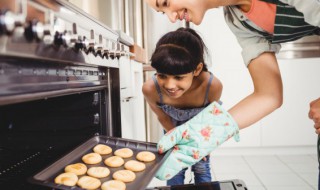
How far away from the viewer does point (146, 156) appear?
978 mm

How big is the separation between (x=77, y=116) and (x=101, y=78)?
0.54 ft

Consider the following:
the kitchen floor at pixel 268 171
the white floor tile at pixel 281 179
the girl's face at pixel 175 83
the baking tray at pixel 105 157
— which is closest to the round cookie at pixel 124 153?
the baking tray at pixel 105 157

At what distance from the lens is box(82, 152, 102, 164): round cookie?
3.06 feet

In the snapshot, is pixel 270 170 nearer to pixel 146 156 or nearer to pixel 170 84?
pixel 170 84

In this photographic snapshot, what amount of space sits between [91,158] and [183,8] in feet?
1.96

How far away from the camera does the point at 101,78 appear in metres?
1.11

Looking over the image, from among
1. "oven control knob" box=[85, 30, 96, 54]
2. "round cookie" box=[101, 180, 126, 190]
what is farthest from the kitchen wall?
"round cookie" box=[101, 180, 126, 190]

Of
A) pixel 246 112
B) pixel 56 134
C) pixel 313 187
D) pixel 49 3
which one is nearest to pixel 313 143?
pixel 313 187

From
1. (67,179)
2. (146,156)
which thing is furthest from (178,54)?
(67,179)

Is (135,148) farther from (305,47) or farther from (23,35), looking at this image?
(305,47)

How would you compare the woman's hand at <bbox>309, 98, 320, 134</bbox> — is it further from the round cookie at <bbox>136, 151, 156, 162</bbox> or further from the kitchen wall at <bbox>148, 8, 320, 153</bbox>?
the kitchen wall at <bbox>148, 8, 320, 153</bbox>

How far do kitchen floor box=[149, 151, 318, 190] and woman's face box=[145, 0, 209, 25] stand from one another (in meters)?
1.47

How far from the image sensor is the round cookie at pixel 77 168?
33.5 inches

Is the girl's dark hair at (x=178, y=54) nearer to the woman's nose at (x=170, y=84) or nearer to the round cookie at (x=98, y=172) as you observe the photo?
the woman's nose at (x=170, y=84)
